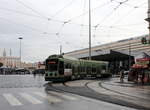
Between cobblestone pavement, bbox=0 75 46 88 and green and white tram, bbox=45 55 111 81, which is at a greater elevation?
green and white tram, bbox=45 55 111 81

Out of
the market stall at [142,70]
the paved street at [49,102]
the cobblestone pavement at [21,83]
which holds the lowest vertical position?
the paved street at [49,102]

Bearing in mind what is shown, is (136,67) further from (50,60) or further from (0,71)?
(0,71)

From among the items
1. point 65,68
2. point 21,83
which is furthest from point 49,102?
point 65,68

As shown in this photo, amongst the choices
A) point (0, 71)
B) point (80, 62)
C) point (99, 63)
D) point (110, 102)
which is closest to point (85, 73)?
point (80, 62)

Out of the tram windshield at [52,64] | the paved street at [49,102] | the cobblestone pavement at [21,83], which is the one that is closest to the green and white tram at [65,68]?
the tram windshield at [52,64]

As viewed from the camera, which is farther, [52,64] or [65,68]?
[65,68]

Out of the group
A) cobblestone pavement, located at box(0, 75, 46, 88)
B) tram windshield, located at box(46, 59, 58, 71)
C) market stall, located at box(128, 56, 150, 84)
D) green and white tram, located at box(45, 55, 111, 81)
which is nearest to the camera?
cobblestone pavement, located at box(0, 75, 46, 88)

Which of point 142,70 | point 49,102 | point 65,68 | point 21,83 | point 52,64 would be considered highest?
point 52,64

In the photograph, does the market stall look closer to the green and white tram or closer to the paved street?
the green and white tram

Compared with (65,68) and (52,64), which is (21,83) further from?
(65,68)

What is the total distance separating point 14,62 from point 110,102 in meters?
148

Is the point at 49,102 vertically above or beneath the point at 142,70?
beneath

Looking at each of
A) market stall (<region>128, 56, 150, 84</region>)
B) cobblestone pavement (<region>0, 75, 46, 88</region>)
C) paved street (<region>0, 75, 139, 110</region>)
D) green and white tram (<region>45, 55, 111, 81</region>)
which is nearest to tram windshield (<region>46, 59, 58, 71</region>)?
green and white tram (<region>45, 55, 111, 81</region>)

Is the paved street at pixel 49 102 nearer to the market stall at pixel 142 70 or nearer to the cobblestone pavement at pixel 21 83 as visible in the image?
the cobblestone pavement at pixel 21 83
